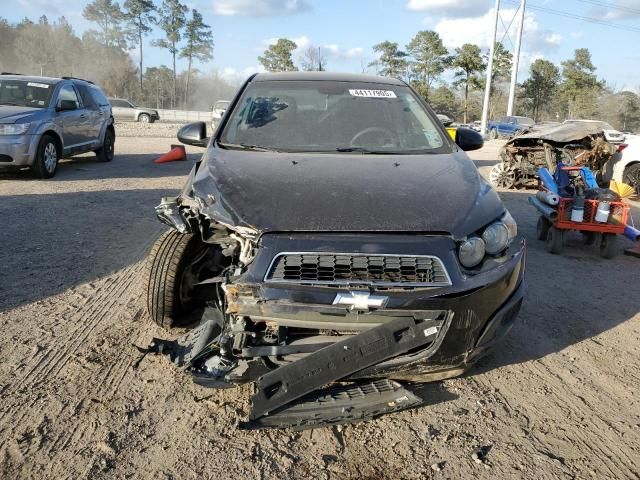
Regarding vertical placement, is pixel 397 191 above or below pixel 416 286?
above

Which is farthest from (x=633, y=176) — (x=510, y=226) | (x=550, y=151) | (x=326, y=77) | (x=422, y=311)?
(x=422, y=311)

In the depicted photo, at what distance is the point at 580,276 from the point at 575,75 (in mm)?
48036

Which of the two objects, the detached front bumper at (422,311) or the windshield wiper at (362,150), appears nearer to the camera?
the detached front bumper at (422,311)

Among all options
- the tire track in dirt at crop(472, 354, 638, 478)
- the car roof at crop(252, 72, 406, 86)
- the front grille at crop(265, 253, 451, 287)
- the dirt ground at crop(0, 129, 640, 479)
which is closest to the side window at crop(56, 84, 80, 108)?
the dirt ground at crop(0, 129, 640, 479)

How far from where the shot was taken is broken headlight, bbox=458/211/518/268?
2.69 m

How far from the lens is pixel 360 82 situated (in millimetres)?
4617

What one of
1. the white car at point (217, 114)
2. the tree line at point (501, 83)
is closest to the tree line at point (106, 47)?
the tree line at point (501, 83)

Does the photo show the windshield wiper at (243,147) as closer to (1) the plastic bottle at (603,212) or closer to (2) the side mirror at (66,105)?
(1) the plastic bottle at (603,212)

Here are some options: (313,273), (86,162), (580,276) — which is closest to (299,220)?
(313,273)

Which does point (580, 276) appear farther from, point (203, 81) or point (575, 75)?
point (203, 81)

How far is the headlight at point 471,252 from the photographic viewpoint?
2686mm

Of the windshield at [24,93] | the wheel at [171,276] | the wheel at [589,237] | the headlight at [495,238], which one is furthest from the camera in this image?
the windshield at [24,93]

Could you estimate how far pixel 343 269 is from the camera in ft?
8.38

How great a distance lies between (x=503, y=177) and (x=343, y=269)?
30.9 feet
